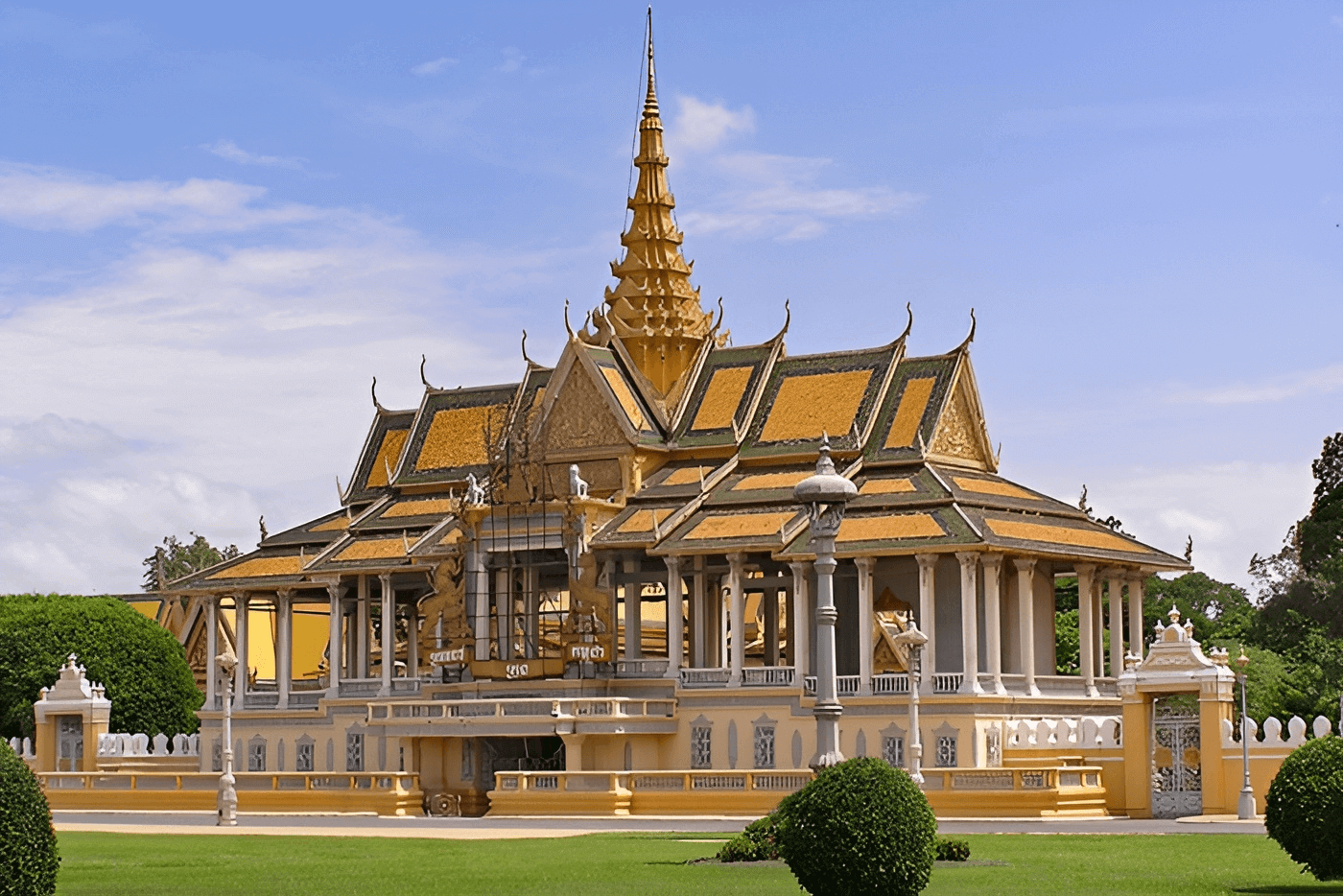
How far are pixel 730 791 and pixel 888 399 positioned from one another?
52.6 ft

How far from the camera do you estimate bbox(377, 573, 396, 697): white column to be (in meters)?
65.3

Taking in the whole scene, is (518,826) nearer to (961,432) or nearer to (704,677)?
(704,677)

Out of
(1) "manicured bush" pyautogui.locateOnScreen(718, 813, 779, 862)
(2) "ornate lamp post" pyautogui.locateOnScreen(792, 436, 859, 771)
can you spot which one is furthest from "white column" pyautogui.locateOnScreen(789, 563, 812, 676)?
(2) "ornate lamp post" pyautogui.locateOnScreen(792, 436, 859, 771)

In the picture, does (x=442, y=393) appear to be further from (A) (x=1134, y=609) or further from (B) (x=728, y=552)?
(A) (x=1134, y=609)

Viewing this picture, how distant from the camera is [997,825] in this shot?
45.5 metres

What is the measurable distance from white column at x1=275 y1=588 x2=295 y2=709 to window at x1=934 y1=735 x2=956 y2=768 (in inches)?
805

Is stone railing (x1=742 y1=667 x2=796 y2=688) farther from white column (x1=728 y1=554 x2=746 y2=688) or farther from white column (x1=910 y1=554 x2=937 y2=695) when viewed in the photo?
white column (x1=910 y1=554 x2=937 y2=695)

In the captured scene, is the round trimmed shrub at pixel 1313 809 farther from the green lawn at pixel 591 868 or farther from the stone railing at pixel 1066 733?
the stone railing at pixel 1066 733

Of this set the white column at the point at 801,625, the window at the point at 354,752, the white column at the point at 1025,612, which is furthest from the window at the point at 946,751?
the window at the point at 354,752

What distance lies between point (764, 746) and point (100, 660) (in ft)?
91.3

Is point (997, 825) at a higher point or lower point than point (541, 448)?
lower

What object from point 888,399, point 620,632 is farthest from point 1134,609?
point 620,632

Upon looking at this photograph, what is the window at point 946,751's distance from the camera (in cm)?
5506

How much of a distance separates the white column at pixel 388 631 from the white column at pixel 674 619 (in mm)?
9053
